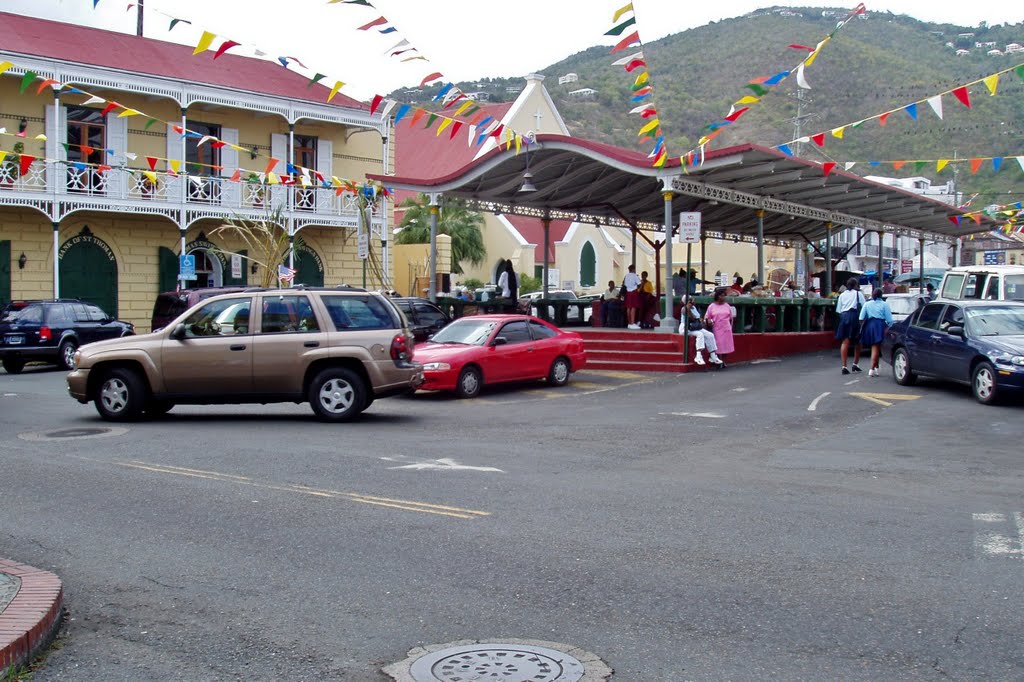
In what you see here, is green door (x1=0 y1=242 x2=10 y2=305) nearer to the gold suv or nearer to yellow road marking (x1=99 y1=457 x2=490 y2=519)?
the gold suv

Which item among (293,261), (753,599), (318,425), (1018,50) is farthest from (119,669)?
(1018,50)

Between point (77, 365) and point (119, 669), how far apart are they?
9267 millimetres

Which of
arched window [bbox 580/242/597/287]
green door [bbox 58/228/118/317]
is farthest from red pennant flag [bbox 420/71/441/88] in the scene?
arched window [bbox 580/242/597/287]

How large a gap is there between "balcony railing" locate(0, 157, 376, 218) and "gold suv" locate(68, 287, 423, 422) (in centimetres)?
1287

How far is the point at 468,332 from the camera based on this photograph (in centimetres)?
1805

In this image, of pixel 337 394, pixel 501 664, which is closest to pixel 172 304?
pixel 337 394

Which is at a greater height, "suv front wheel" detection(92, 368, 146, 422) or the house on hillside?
the house on hillside

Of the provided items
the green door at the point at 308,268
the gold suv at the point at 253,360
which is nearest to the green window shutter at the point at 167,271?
the green door at the point at 308,268

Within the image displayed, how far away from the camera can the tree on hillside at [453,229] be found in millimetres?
50500

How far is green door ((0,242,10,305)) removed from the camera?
29125 millimetres

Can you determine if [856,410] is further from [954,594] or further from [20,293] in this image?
[20,293]

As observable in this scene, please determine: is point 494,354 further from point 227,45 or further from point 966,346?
point 966,346

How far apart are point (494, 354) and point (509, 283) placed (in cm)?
944

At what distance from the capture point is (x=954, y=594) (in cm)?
605
